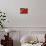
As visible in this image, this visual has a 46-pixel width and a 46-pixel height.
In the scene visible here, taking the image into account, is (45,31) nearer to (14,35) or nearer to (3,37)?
(14,35)

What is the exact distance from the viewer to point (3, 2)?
150 inches

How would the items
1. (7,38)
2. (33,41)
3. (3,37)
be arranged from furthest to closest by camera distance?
(3,37) → (7,38) → (33,41)

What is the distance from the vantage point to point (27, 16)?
3.80m

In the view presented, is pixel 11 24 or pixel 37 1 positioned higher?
pixel 37 1

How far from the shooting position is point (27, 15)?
3799mm

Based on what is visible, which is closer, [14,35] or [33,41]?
[33,41]

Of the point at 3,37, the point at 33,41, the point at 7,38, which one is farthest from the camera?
the point at 3,37

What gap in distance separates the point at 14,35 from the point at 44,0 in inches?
46.8

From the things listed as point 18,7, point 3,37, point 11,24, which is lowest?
point 3,37

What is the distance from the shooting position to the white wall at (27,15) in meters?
3.79

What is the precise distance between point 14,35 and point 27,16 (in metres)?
0.60

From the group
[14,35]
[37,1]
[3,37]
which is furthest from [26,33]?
[37,1]

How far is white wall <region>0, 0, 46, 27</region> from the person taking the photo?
3.79 metres

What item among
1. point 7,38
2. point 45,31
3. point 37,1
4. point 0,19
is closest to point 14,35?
point 7,38
